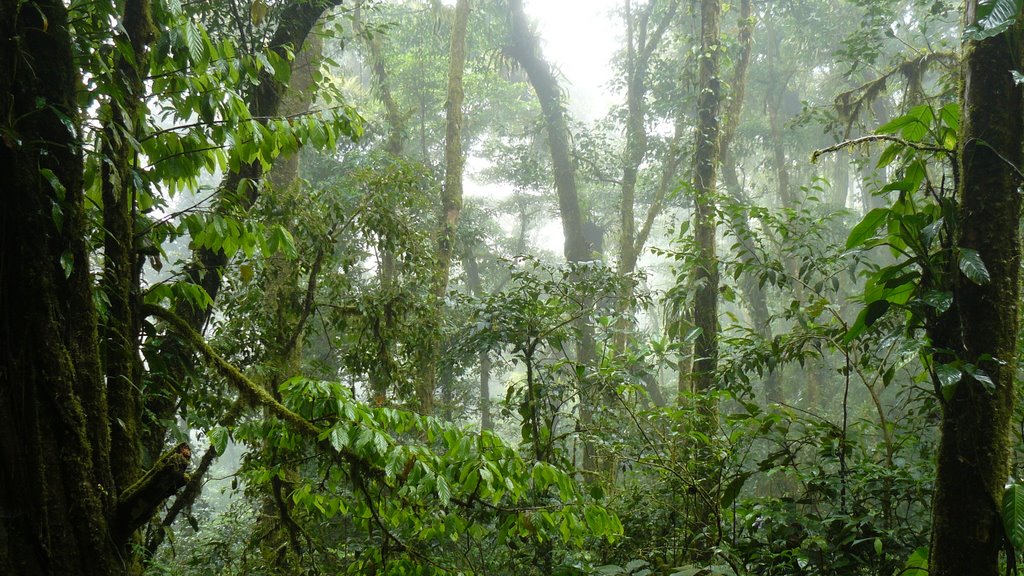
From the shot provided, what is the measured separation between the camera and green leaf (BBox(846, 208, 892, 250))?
73.2 inches

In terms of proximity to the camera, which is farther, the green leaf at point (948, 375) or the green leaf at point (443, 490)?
the green leaf at point (443, 490)

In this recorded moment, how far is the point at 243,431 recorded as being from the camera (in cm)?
228

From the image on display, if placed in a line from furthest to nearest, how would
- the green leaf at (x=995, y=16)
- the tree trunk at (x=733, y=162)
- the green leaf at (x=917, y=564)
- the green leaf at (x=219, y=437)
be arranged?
the tree trunk at (x=733, y=162) < the green leaf at (x=219, y=437) < the green leaf at (x=917, y=564) < the green leaf at (x=995, y=16)

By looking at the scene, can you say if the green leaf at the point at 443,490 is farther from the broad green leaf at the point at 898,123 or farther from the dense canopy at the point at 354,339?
the broad green leaf at the point at 898,123

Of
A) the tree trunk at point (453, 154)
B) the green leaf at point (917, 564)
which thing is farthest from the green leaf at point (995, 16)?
the tree trunk at point (453, 154)

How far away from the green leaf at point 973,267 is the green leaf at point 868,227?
24cm

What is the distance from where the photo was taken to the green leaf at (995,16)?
5.37 feet

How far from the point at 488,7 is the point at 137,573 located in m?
13.0

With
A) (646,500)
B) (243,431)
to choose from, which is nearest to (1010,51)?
(243,431)

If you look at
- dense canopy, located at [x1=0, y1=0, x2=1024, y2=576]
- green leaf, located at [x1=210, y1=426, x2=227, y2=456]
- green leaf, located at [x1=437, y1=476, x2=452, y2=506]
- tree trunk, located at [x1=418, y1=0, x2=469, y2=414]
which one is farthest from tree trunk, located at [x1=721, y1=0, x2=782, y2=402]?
green leaf, located at [x1=210, y1=426, x2=227, y2=456]

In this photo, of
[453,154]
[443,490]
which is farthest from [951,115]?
[453,154]

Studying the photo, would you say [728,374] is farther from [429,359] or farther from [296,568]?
[296,568]

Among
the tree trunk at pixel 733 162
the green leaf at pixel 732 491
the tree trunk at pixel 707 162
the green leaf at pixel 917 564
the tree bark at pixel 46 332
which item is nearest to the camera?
the tree bark at pixel 46 332

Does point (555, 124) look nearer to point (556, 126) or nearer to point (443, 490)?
point (556, 126)
